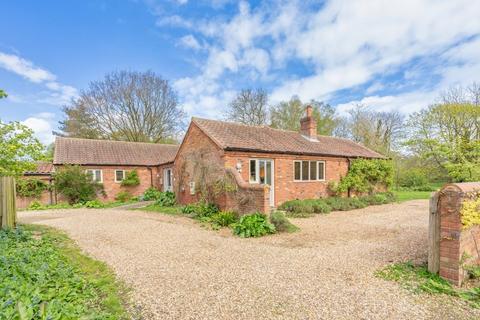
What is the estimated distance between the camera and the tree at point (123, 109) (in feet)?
95.1

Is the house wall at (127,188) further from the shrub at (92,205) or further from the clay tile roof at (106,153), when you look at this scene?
the shrub at (92,205)

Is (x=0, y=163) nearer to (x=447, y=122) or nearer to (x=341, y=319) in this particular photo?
(x=341, y=319)

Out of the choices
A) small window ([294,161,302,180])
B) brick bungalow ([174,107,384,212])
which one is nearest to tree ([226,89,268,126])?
brick bungalow ([174,107,384,212])

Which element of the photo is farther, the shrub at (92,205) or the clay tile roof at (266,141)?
the shrub at (92,205)

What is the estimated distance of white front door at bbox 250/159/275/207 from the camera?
1278cm

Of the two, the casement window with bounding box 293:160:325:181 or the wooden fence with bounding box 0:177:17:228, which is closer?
the wooden fence with bounding box 0:177:17:228

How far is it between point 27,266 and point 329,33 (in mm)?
12550

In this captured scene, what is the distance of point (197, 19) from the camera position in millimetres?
11969

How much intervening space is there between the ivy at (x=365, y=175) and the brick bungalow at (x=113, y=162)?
1298 cm

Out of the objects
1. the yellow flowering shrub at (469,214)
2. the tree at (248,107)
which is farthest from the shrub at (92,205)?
the yellow flowering shrub at (469,214)

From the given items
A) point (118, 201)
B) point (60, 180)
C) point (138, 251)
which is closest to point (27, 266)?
point (138, 251)

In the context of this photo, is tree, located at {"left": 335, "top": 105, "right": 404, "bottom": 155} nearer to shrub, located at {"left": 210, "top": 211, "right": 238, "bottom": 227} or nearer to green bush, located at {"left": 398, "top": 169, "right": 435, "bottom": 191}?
green bush, located at {"left": 398, "top": 169, "right": 435, "bottom": 191}

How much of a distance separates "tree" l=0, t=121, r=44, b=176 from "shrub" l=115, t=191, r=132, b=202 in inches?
493

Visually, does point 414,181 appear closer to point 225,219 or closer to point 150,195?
point 225,219
